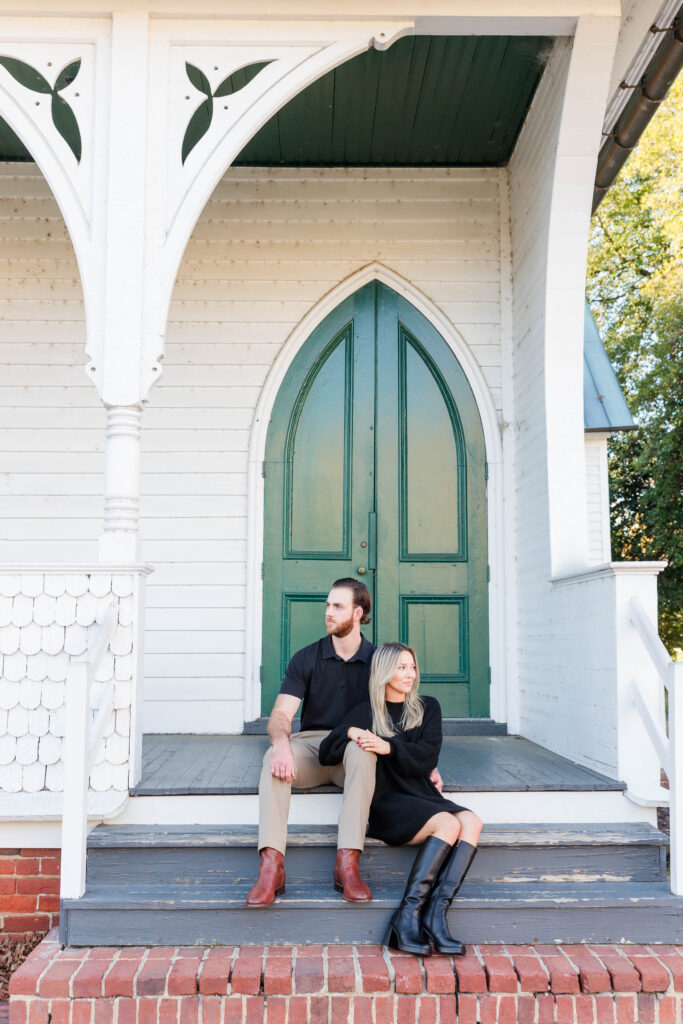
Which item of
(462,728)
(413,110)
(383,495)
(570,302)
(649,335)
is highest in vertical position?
(649,335)

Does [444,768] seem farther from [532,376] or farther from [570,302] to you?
[570,302]

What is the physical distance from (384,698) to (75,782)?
114 centimetres

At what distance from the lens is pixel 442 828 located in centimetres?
323

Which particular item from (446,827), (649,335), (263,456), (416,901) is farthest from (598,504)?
(649,335)

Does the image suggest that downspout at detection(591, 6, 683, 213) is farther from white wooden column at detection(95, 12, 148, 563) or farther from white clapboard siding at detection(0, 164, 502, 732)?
white wooden column at detection(95, 12, 148, 563)

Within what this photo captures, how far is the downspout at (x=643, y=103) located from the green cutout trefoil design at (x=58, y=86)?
2.91 meters

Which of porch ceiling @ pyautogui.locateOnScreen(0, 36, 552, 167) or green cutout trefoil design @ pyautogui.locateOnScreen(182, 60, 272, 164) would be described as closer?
porch ceiling @ pyautogui.locateOnScreen(0, 36, 552, 167)

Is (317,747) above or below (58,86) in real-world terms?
below

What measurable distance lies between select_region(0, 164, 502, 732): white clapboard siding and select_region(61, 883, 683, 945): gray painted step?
215 centimetres

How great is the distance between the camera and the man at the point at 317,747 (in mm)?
3229

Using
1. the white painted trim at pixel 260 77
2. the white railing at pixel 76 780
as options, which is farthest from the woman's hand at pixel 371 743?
the white painted trim at pixel 260 77

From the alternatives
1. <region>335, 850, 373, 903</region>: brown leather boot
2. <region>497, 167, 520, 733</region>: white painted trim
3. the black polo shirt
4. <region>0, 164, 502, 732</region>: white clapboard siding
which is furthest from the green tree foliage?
<region>335, 850, 373, 903</region>: brown leather boot

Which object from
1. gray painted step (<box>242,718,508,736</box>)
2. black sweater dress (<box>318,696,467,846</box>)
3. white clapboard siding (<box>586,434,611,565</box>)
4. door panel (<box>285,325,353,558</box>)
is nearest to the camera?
black sweater dress (<box>318,696,467,846</box>)

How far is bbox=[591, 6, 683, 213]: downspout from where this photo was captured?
449 centimetres
